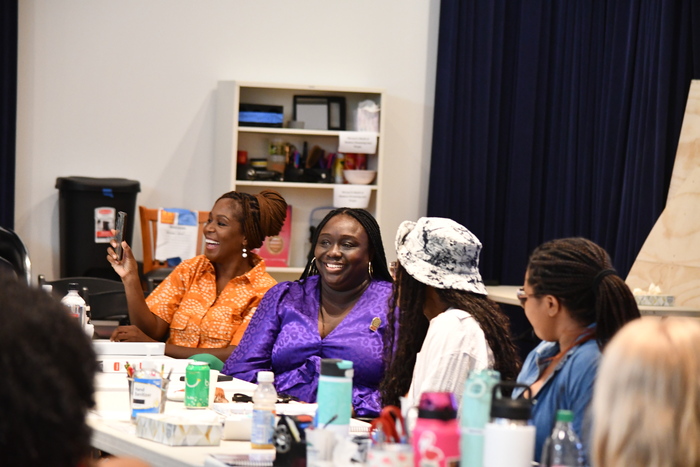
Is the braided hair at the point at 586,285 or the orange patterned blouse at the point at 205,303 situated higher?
the braided hair at the point at 586,285

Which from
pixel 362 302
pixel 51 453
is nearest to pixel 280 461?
pixel 51 453

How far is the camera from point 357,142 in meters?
6.15

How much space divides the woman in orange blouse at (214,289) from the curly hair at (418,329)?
1210mm

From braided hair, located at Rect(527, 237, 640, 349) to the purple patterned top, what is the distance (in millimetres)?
1059

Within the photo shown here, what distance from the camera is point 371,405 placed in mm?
3059

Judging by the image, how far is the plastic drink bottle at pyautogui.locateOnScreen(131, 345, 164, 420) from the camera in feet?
8.03

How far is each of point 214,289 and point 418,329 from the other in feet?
5.21

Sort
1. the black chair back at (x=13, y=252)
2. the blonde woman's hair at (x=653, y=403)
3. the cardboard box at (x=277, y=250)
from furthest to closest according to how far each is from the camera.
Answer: the cardboard box at (x=277, y=250)
the black chair back at (x=13, y=252)
the blonde woman's hair at (x=653, y=403)

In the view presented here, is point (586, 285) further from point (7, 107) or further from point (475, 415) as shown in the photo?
point (7, 107)

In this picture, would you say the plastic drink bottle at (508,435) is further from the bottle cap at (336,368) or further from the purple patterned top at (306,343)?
the purple patterned top at (306,343)

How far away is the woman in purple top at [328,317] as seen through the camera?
3260 millimetres

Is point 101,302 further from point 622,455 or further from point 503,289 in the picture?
point 622,455

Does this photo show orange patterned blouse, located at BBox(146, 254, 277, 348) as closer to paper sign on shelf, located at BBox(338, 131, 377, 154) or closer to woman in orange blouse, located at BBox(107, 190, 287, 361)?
woman in orange blouse, located at BBox(107, 190, 287, 361)

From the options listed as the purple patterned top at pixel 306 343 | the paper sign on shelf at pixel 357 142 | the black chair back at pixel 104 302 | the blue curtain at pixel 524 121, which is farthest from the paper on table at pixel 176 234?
the purple patterned top at pixel 306 343
